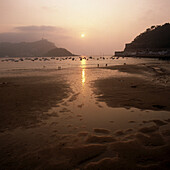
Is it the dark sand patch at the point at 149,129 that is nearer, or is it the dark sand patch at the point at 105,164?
the dark sand patch at the point at 105,164

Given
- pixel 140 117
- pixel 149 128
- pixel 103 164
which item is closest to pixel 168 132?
pixel 149 128

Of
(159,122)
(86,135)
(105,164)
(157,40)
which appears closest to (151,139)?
(159,122)

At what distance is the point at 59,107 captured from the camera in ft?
29.4

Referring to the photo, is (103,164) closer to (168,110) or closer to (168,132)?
(168,132)

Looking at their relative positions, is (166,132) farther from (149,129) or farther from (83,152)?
(83,152)

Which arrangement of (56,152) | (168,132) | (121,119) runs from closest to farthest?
(56,152) → (168,132) → (121,119)

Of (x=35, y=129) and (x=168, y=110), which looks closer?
(x=35, y=129)

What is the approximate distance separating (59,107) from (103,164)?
561 cm

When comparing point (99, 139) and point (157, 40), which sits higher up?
point (157, 40)

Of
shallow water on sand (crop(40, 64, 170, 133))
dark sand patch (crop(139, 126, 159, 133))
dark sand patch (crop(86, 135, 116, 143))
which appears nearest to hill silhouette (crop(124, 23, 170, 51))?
shallow water on sand (crop(40, 64, 170, 133))

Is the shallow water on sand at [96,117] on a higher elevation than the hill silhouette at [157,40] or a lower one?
lower

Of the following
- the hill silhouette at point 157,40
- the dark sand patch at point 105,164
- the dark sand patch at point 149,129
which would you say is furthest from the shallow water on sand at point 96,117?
the hill silhouette at point 157,40

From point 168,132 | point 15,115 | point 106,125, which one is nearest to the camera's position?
point 168,132

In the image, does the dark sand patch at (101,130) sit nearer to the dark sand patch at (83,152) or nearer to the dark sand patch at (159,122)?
the dark sand patch at (83,152)
